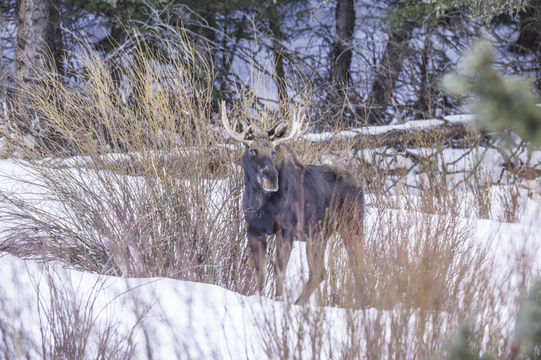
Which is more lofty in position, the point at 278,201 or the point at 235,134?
the point at 235,134

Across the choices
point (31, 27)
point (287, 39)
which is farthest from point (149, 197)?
point (287, 39)

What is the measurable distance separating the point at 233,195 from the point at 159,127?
0.80m

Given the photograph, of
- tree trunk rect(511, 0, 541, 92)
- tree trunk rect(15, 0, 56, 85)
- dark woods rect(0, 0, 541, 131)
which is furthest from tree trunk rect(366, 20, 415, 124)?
tree trunk rect(15, 0, 56, 85)

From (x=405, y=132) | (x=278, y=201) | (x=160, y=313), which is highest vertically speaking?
(x=405, y=132)

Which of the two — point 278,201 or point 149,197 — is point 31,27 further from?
point 278,201

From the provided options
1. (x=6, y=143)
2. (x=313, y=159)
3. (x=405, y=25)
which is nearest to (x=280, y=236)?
(x=313, y=159)

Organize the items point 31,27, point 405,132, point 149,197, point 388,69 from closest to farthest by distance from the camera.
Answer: point 149,197
point 405,132
point 31,27
point 388,69

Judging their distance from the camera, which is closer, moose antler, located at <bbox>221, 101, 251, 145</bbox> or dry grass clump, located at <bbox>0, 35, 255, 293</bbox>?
moose antler, located at <bbox>221, 101, 251, 145</bbox>

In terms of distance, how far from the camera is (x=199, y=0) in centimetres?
976

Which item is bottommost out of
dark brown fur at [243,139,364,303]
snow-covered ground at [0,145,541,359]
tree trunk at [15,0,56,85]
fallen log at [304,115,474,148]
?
snow-covered ground at [0,145,541,359]

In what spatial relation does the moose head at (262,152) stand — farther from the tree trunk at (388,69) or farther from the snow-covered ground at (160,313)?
the tree trunk at (388,69)

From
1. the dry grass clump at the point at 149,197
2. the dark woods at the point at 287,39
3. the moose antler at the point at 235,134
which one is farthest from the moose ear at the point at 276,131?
the dark woods at the point at 287,39

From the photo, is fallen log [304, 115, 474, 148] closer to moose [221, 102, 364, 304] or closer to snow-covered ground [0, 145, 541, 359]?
moose [221, 102, 364, 304]

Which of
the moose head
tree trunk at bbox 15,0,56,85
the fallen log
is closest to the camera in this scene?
the moose head
